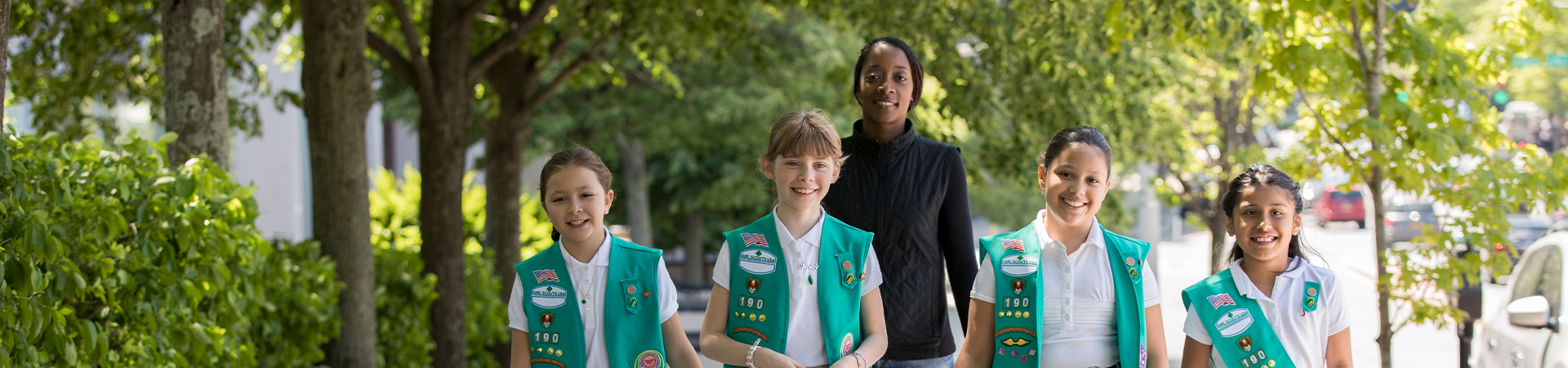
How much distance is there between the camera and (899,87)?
2648 mm

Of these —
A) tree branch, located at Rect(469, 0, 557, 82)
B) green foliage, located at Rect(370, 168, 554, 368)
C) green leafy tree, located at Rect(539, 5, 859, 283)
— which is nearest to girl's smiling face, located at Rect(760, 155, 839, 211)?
green foliage, located at Rect(370, 168, 554, 368)

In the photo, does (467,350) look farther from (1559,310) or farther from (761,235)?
(1559,310)

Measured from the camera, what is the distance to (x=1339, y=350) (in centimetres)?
238

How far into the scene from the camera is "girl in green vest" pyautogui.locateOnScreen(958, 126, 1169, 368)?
2.26m

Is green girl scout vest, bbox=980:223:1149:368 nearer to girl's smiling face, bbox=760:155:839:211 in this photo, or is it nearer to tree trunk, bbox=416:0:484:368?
girl's smiling face, bbox=760:155:839:211

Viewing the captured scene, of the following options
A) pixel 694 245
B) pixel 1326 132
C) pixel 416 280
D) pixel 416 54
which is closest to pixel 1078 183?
pixel 1326 132

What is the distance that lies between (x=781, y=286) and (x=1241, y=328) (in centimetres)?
104

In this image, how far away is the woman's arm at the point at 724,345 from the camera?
2195 millimetres

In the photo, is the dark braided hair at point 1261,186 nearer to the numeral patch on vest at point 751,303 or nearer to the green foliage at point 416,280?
the numeral patch on vest at point 751,303

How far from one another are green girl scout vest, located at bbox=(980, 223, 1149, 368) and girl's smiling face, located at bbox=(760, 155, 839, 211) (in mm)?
362

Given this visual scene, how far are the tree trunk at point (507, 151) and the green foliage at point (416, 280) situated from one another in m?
0.32

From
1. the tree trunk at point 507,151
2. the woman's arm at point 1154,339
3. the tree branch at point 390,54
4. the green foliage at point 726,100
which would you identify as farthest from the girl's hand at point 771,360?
the green foliage at point 726,100

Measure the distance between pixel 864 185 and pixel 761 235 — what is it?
38 cm

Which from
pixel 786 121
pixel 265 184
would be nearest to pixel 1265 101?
pixel 786 121
